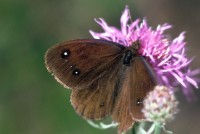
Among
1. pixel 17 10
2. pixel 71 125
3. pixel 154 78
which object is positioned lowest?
pixel 154 78

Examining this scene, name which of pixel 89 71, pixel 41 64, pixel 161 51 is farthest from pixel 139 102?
pixel 41 64

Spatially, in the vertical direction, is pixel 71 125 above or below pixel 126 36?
above

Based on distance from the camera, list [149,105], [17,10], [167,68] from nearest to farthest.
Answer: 1. [149,105]
2. [167,68]
3. [17,10]

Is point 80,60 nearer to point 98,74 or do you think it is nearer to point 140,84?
point 98,74

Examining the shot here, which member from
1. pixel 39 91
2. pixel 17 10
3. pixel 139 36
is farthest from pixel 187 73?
pixel 17 10

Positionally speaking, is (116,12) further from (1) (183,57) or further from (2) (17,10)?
(1) (183,57)

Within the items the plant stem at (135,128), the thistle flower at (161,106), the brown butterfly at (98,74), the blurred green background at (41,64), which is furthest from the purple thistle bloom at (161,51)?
the blurred green background at (41,64)

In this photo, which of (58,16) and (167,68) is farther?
(58,16)

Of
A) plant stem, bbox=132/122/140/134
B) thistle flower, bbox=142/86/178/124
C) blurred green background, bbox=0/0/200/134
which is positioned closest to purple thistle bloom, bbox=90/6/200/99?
plant stem, bbox=132/122/140/134
